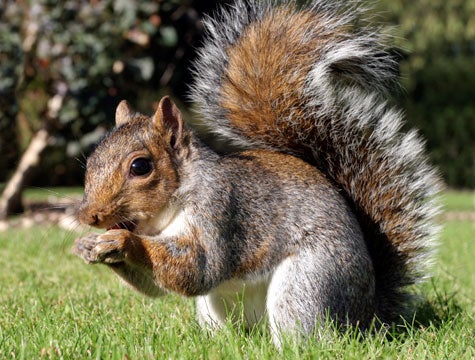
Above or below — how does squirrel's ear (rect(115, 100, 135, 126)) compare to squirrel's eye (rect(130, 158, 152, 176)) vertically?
above

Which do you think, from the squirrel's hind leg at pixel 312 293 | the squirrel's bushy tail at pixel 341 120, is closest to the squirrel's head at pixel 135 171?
the squirrel's bushy tail at pixel 341 120

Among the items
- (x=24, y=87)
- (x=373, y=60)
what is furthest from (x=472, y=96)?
(x=373, y=60)

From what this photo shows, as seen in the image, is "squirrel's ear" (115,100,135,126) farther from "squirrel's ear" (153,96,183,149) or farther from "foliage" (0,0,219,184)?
"foliage" (0,0,219,184)

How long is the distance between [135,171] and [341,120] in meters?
0.68

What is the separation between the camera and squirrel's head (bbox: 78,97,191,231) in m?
1.88

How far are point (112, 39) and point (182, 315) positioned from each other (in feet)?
9.30

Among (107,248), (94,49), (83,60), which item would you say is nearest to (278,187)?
(107,248)

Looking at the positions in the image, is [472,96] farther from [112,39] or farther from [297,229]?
[297,229]

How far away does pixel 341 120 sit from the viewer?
2180 millimetres

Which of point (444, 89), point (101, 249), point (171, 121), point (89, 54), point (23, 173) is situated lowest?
point (444, 89)

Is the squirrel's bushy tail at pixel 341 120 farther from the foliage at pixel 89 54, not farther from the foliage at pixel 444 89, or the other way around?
the foliage at pixel 444 89

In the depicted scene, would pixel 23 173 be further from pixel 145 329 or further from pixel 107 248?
pixel 107 248

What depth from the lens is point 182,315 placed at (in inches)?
93.1

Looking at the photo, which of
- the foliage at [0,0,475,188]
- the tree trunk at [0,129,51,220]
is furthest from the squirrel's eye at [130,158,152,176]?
the tree trunk at [0,129,51,220]
